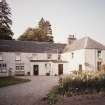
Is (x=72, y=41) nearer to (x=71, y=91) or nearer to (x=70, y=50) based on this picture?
(x=70, y=50)

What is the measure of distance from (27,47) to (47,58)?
17.0ft

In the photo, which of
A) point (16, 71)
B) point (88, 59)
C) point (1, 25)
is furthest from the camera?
point (1, 25)

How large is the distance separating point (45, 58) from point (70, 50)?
599cm

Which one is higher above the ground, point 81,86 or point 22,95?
point 81,86

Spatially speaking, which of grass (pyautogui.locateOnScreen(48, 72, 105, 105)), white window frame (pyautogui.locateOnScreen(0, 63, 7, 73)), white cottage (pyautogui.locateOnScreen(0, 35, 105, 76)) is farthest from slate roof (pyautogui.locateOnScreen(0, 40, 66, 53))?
grass (pyautogui.locateOnScreen(48, 72, 105, 105))

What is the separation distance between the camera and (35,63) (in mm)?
48094

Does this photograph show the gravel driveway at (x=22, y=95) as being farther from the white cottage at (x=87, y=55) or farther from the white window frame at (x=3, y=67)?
the white window frame at (x=3, y=67)

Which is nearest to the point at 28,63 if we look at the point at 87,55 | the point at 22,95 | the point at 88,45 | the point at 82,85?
the point at 87,55

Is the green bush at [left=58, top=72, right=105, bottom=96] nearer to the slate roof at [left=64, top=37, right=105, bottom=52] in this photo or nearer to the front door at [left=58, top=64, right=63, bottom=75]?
the slate roof at [left=64, top=37, right=105, bottom=52]

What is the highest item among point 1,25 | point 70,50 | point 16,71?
point 1,25

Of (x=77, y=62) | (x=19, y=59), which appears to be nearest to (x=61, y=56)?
A: (x=77, y=62)

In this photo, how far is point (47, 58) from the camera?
165ft

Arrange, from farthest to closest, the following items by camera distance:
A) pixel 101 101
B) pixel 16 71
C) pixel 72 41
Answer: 1. pixel 72 41
2. pixel 16 71
3. pixel 101 101

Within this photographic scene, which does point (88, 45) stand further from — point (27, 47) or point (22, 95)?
point (22, 95)
